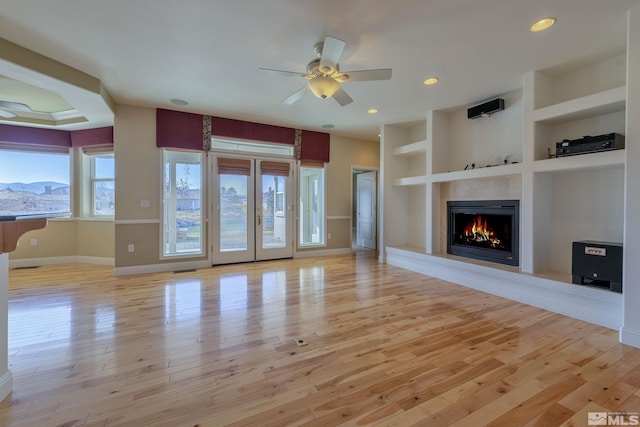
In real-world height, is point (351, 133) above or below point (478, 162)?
above

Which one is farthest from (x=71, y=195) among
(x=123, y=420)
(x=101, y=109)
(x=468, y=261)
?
(x=468, y=261)

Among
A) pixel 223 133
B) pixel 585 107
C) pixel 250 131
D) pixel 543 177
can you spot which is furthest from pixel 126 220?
pixel 585 107

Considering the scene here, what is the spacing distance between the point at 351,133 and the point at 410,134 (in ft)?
4.17

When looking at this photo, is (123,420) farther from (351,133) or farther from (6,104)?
(351,133)

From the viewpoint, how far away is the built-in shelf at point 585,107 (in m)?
2.74

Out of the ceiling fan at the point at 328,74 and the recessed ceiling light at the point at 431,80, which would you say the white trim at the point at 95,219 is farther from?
the recessed ceiling light at the point at 431,80

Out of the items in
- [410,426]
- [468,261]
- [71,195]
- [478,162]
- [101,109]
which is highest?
A: [101,109]

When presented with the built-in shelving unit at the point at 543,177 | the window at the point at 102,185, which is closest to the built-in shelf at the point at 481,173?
the built-in shelving unit at the point at 543,177

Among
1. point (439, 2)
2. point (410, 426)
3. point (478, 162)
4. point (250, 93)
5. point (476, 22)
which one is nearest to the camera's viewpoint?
point (410, 426)

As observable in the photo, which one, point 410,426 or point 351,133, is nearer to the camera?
point 410,426

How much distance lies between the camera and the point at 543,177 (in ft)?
11.4

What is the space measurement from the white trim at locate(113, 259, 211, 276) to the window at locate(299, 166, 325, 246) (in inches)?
84.3

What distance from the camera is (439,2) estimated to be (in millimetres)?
2221

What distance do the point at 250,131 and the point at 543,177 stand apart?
4700mm
